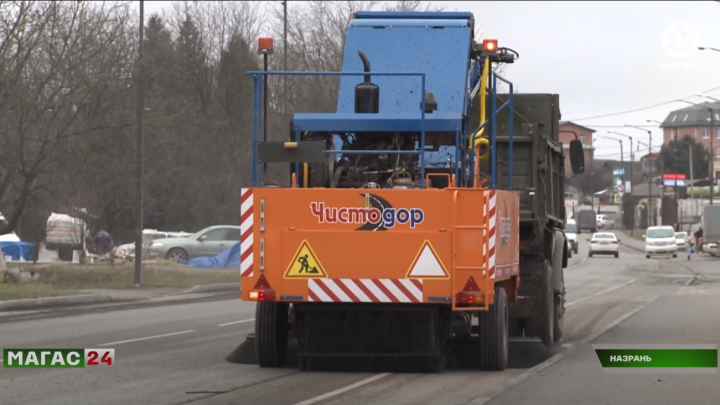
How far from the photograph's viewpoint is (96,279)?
29.3 m

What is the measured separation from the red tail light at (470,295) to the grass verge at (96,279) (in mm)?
14212

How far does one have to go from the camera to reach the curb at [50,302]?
21.3 metres

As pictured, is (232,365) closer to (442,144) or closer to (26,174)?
(442,144)

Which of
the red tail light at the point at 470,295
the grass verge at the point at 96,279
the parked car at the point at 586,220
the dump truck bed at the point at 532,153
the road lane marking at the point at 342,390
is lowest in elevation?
the road lane marking at the point at 342,390

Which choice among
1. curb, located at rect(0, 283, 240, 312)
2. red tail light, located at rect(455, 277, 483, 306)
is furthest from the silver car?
red tail light, located at rect(455, 277, 483, 306)

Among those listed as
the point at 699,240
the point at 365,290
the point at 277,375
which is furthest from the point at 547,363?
the point at 699,240

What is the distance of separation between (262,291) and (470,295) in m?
2.10

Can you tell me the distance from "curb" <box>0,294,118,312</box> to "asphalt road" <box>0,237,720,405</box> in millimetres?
1908

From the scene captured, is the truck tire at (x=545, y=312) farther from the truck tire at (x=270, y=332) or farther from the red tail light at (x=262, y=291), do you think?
the red tail light at (x=262, y=291)

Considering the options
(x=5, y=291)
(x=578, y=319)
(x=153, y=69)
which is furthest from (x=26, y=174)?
(x=578, y=319)

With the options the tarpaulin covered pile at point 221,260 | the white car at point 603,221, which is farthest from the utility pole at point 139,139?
the white car at point 603,221

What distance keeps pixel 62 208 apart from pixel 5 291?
15.6 metres

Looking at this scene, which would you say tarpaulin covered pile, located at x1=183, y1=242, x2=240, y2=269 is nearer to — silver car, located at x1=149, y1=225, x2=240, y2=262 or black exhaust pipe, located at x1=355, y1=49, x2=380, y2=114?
silver car, located at x1=149, y1=225, x2=240, y2=262

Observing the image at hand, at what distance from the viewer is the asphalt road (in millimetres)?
10000
